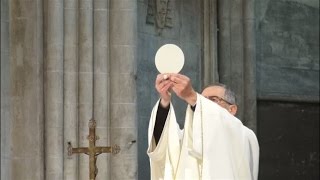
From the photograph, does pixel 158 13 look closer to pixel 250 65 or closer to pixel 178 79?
pixel 250 65

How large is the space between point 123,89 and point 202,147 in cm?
320

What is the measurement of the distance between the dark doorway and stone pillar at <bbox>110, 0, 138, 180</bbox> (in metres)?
2.60

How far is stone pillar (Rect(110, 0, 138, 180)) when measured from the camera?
8.02m

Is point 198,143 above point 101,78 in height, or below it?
below

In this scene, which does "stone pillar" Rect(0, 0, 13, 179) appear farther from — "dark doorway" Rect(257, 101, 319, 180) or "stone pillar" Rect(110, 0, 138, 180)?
"dark doorway" Rect(257, 101, 319, 180)

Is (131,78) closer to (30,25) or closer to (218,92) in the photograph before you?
(30,25)

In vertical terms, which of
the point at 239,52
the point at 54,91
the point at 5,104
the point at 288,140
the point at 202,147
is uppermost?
the point at 239,52

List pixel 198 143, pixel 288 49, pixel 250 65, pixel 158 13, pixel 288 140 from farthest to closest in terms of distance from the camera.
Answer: pixel 288 49, pixel 288 140, pixel 250 65, pixel 158 13, pixel 198 143

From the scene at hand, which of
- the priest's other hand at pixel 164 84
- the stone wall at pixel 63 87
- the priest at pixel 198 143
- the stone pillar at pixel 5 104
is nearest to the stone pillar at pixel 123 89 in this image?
the stone wall at pixel 63 87

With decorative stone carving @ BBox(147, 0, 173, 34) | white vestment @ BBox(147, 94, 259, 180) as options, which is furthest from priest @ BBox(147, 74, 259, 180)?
decorative stone carving @ BBox(147, 0, 173, 34)

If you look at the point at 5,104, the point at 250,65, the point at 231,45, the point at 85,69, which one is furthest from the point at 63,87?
the point at 250,65

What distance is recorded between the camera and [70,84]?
793 cm

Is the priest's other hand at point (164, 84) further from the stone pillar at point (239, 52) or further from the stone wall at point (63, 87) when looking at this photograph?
the stone pillar at point (239, 52)

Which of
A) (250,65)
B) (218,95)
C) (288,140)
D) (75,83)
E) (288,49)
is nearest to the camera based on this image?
(218,95)
